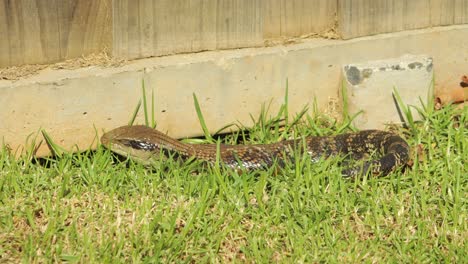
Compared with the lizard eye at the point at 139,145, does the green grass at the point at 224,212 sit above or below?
below

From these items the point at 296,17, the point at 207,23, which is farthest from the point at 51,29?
the point at 296,17

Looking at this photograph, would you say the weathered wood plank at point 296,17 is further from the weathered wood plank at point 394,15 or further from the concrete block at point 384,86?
the concrete block at point 384,86

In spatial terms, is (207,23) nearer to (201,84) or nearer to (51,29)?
(201,84)

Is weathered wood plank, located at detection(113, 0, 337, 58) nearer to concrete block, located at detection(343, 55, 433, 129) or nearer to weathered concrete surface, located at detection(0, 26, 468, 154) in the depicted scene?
weathered concrete surface, located at detection(0, 26, 468, 154)

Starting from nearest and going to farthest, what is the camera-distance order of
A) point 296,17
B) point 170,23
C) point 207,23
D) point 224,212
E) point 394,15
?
1. point 224,212
2. point 170,23
3. point 207,23
4. point 296,17
5. point 394,15

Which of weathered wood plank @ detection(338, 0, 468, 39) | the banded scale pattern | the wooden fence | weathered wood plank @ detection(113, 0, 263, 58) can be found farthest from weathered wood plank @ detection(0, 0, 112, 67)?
weathered wood plank @ detection(338, 0, 468, 39)

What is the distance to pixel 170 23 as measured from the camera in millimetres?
5941

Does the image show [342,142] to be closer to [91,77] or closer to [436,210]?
[436,210]

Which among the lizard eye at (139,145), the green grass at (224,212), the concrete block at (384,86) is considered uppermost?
the concrete block at (384,86)

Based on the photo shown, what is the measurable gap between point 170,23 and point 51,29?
0.73 m

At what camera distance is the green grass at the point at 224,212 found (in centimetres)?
494

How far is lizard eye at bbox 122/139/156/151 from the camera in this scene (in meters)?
5.74

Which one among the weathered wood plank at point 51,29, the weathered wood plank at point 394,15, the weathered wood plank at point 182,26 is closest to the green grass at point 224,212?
the weathered wood plank at point 182,26

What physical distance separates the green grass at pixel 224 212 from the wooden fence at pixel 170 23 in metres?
0.54
